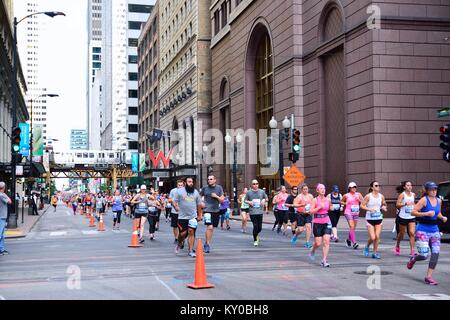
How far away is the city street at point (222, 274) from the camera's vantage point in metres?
9.44

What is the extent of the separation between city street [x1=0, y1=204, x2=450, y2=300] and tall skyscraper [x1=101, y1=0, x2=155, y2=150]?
306 feet

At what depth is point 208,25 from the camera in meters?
66.1

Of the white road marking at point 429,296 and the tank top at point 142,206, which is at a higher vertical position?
the tank top at point 142,206

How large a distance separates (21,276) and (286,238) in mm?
11082

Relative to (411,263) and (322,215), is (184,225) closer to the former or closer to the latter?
(322,215)

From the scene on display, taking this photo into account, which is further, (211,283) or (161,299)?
(211,283)

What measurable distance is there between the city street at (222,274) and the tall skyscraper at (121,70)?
306 feet

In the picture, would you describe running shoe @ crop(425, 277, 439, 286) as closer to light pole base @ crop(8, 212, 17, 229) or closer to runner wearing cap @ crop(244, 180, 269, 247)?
runner wearing cap @ crop(244, 180, 269, 247)

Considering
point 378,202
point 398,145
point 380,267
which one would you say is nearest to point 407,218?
point 378,202

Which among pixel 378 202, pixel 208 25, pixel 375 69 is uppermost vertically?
pixel 208 25

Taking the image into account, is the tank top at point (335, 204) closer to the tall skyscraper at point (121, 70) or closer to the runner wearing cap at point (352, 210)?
the runner wearing cap at point (352, 210)

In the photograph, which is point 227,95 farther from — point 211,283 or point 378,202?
point 211,283

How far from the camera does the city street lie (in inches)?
372

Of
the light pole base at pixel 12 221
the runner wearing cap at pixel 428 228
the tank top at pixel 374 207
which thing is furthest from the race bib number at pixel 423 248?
the light pole base at pixel 12 221
